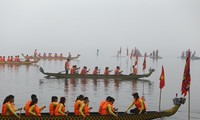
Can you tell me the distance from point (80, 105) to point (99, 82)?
882 inches

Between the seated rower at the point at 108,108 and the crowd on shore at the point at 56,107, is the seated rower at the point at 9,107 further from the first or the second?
the seated rower at the point at 108,108

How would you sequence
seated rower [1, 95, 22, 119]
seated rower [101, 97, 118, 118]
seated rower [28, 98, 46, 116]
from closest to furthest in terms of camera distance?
seated rower [1, 95, 22, 119] < seated rower [28, 98, 46, 116] < seated rower [101, 97, 118, 118]

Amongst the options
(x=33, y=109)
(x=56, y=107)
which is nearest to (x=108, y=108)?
(x=56, y=107)

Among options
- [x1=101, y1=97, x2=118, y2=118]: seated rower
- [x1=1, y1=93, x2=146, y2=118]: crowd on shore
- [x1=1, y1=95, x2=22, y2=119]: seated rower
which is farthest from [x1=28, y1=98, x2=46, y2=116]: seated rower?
[x1=101, y1=97, x2=118, y2=118]: seated rower

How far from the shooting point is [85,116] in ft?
53.5

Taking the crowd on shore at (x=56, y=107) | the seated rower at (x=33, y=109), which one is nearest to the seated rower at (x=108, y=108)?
the crowd on shore at (x=56, y=107)

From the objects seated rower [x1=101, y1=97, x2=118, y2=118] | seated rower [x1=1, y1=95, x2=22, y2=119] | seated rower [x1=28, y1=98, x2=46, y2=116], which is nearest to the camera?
seated rower [x1=1, y1=95, x2=22, y2=119]

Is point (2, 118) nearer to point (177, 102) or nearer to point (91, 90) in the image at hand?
point (177, 102)

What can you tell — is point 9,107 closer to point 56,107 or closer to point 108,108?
point 56,107

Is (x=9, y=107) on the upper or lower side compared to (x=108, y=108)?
upper

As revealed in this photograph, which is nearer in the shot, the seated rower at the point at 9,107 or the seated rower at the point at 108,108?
the seated rower at the point at 9,107

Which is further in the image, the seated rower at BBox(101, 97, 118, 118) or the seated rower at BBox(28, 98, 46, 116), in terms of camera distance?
the seated rower at BBox(101, 97, 118, 118)

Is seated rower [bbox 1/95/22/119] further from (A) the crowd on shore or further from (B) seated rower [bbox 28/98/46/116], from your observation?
(B) seated rower [bbox 28/98/46/116]

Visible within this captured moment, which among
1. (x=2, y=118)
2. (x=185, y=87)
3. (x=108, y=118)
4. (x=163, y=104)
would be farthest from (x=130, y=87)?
(x=2, y=118)
